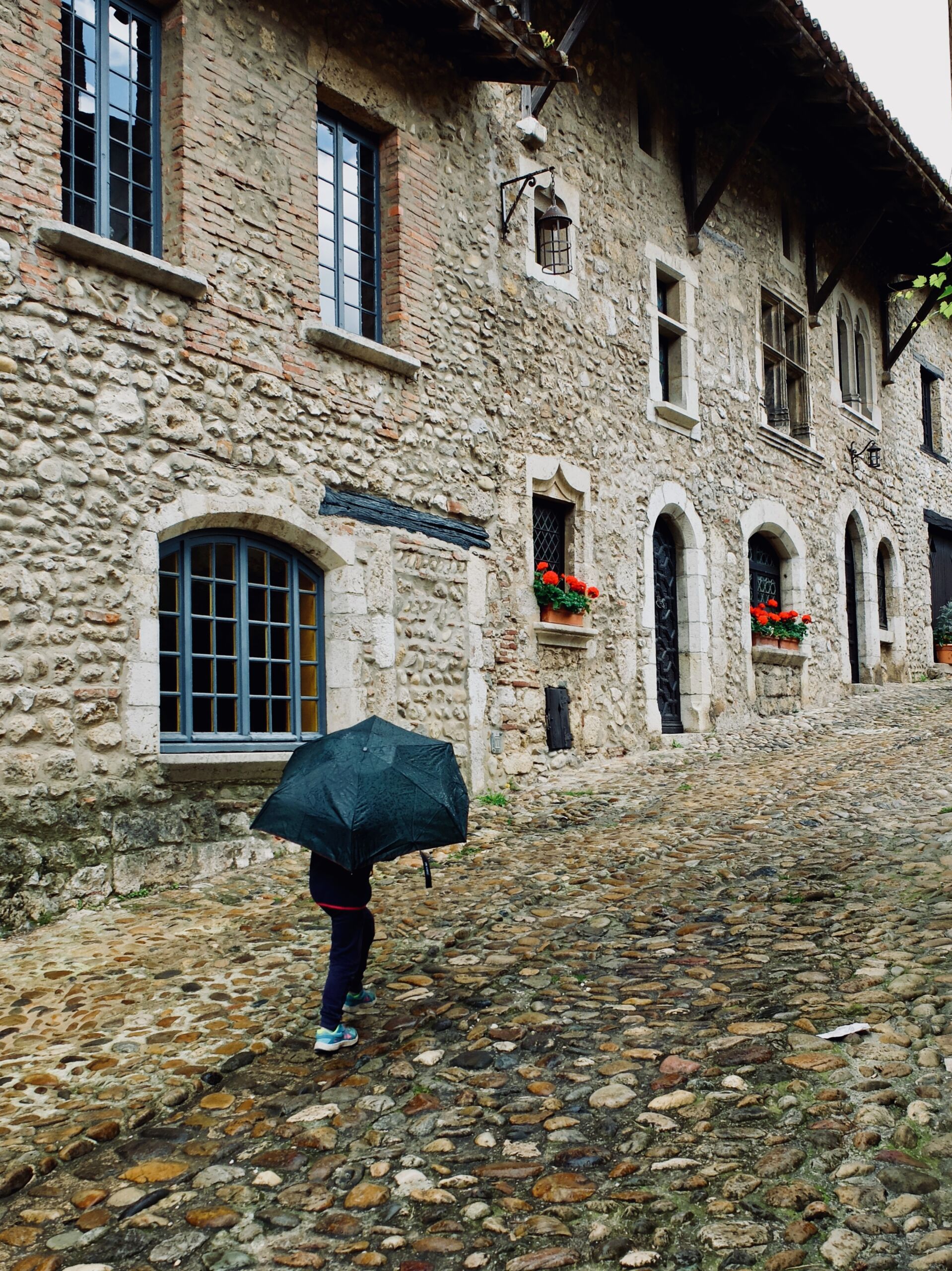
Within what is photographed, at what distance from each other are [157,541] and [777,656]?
9.18m

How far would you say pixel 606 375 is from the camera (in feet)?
35.2

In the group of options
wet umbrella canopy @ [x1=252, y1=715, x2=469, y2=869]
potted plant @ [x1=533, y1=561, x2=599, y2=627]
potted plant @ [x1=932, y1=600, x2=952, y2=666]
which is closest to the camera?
wet umbrella canopy @ [x1=252, y1=715, x2=469, y2=869]

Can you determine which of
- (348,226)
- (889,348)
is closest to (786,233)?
(889,348)

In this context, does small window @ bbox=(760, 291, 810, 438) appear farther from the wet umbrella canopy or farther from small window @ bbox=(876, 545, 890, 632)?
the wet umbrella canopy

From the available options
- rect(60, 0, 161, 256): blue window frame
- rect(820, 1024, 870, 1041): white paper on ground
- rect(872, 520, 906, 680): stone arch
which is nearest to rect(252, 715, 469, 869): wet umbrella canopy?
rect(820, 1024, 870, 1041): white paper on ground

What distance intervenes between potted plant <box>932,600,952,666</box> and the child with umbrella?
56.1ft

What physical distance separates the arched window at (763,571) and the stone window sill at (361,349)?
6643mm

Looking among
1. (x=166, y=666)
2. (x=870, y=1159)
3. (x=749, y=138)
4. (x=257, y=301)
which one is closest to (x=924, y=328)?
A: (x=749, y=138)

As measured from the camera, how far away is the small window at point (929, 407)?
65.4ft

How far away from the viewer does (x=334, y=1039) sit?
386 cm

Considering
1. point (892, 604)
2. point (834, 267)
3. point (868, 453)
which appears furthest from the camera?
point (892, 604)

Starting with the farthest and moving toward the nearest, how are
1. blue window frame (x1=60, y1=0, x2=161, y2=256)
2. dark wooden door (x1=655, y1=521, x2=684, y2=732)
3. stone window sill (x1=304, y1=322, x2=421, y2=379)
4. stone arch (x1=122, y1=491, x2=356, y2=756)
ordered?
dark wooden door (x1=655, y1=521, x2=684, y2=732) → stone window sill (x1=304, y1=322, x2=421, y2=379) → blue window frame (x1=60, y1=0, x2=161, y2=256) → stone arch (x1=122, y1=491, x2=356, y2=756)

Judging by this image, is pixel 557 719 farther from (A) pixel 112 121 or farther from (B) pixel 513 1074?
(B) pixel 513 1074

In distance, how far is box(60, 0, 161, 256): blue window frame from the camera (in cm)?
634
